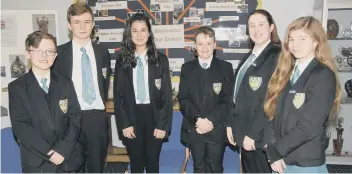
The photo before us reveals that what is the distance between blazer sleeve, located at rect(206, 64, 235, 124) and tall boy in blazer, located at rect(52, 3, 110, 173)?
34.0 inches

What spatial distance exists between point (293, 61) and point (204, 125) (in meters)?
0.87

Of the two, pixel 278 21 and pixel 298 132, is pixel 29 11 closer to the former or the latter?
pixel 278 21

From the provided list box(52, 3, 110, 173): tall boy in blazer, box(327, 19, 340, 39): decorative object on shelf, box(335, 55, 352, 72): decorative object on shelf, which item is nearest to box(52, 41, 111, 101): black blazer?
box(52, 3, 110, 173): tall boy in blazer

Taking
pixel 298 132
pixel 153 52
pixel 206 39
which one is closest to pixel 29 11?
pixel 153 52

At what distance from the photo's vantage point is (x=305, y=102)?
5.99 feet

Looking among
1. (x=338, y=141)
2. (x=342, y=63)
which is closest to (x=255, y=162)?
(x=338, y=141)

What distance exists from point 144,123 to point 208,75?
638mm

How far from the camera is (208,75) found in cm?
263

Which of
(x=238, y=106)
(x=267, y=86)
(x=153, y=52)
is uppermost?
(x=153, y=52)

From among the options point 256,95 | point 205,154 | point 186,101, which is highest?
point 256,95

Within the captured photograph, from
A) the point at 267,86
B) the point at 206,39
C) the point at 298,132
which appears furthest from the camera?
the point at 206,39

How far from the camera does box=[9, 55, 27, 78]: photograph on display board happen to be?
4.00 metres

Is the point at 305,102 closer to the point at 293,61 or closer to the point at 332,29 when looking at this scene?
the point at 293,61

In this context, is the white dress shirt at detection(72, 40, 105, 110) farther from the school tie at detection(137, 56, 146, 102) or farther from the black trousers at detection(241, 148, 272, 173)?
the black trousers at detection(241, 148, 272, 173)
